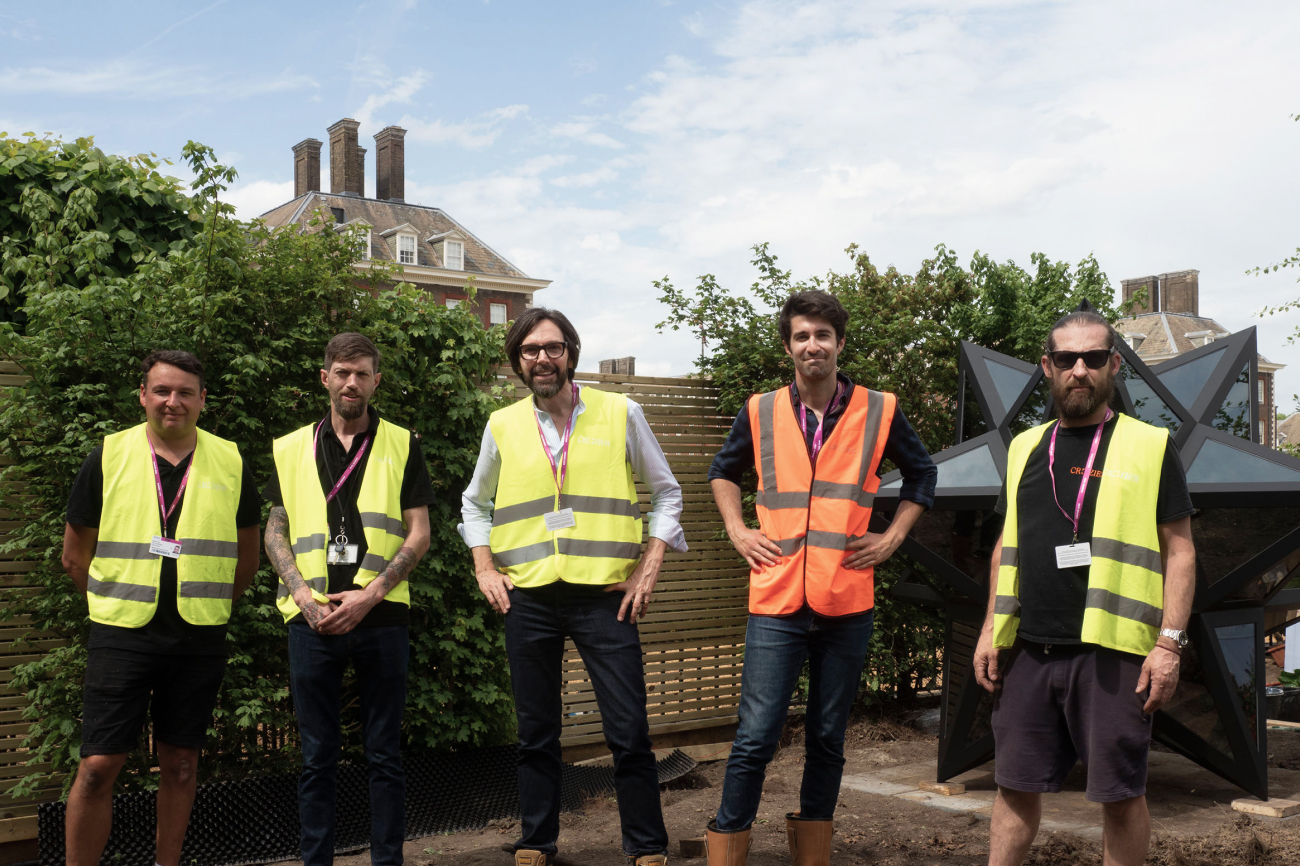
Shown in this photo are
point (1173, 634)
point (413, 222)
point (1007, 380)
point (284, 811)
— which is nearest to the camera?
point (1173, 634)

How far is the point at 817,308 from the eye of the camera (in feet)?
13.0

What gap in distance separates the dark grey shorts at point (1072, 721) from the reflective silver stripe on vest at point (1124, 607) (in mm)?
120

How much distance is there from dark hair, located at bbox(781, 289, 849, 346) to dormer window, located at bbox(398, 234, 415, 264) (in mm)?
40432

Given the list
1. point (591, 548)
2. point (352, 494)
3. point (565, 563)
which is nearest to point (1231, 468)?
point (591, 548)

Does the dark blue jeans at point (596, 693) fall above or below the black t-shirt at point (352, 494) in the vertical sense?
below

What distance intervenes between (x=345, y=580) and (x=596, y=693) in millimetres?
1069

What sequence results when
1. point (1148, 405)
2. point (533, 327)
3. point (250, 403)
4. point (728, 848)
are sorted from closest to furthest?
point (728, 848)
point (533, 327)
point (250, 403)
point (1148, 405)

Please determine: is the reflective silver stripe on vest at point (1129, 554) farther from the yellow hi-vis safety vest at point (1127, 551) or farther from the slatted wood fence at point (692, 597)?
the slatted wood fence at point (692, 597)

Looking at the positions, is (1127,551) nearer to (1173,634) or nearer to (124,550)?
(1173,634)

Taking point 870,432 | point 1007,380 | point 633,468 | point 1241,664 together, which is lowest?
point 1241,664

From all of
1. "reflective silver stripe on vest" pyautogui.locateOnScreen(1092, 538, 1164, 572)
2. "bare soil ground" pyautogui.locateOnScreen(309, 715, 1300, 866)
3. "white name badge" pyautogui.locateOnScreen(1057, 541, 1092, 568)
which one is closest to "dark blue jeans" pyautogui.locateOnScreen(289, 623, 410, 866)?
"bare soil ground" pyautogui.locateOnScreen(309, 715, 1300, 866)

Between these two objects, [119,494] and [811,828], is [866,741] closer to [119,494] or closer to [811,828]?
[811,828]

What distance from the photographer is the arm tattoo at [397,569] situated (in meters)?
4.14

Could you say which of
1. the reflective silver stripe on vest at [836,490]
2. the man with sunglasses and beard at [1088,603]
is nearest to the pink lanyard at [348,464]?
the reflective silver stripe on vest at [836,490]
